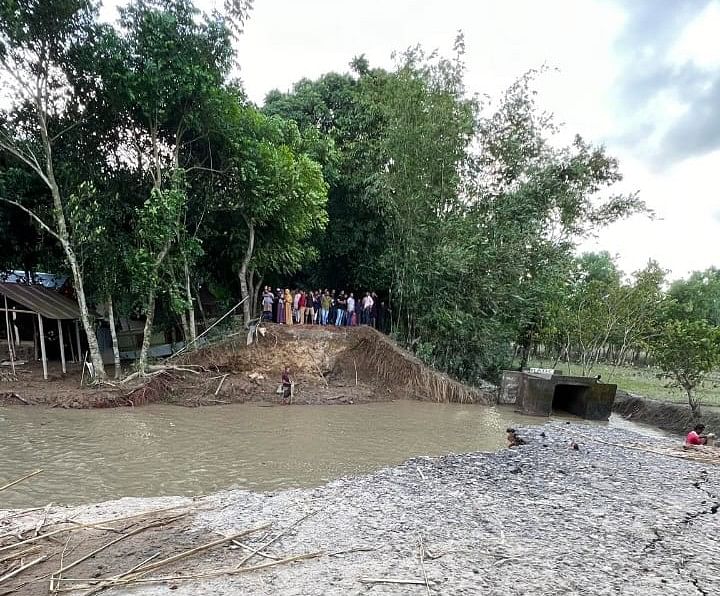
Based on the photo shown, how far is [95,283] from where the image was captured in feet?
55.5

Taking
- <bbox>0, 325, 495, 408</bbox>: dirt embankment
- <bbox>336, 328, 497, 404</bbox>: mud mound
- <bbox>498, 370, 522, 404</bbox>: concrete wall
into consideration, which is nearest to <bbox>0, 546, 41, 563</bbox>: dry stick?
<bbox>0, 325, 495, 408</bbox>: dirt embankment

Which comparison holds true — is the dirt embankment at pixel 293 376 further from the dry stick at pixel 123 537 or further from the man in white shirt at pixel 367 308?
the dry stick at pixel 123 537

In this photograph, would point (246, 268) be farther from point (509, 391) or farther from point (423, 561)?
point (423, 561)

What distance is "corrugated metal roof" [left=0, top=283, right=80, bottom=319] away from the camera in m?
17.1

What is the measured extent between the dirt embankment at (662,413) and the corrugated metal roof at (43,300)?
71.3ft

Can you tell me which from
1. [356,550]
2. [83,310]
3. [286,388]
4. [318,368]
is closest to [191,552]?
[356,550]

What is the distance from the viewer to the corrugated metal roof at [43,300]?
56.2 ft

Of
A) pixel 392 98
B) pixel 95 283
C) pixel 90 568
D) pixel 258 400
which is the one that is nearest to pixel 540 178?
pixel 392 98

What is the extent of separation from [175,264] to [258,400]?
5.67m

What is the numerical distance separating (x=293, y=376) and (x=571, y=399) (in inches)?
439

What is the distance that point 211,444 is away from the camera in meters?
Answer: 11.6

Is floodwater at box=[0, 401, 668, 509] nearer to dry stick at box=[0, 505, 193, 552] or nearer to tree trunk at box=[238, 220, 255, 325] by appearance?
dry stick at box=[0, 505, 193, 552]

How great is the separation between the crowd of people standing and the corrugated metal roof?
742 centimetres

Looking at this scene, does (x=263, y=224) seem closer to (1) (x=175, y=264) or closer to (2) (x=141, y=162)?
(1) (x=175, y=264)
